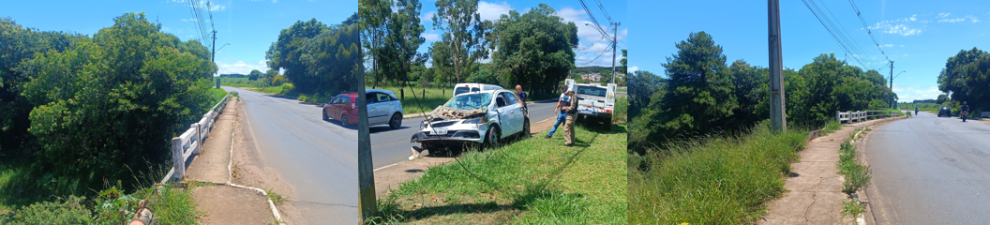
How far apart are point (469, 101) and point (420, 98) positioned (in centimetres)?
110

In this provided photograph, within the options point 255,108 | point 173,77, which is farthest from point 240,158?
point 173,77

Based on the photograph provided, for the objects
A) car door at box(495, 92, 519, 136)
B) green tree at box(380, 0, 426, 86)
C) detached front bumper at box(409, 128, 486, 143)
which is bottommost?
detached front bumper at box(409, 128, 486, 143)

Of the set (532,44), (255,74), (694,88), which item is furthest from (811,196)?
(255,74)

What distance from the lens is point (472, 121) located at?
486 cm

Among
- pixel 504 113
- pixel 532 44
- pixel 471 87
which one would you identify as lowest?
pixel 504 113

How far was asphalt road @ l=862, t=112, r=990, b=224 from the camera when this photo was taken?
4.10 metres

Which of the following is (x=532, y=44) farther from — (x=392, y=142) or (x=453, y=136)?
(x=392, y=142)

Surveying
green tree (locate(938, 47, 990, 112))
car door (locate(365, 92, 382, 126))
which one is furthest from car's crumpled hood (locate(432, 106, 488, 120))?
green tree (locate(938, 47, 990, 112))

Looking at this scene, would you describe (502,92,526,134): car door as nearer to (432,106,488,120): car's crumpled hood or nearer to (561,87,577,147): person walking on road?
(561,87,577,147): person walking on road

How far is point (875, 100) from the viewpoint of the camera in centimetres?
1252

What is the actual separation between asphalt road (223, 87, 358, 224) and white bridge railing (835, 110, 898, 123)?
1491cm

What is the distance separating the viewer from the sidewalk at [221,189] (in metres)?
2.51

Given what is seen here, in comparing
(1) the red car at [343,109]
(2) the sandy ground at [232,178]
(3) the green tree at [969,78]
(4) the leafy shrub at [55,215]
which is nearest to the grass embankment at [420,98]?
(1) the red car at [343,109]

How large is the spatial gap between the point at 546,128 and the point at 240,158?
20.0ft
